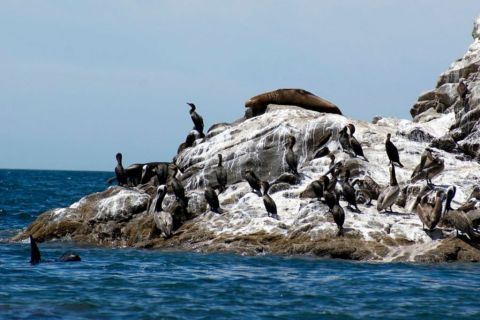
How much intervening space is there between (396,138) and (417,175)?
10.4ft

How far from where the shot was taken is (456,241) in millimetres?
19156

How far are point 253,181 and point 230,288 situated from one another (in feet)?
19.4

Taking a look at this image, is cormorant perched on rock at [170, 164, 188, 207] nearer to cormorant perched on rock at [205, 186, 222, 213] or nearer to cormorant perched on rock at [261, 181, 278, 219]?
cormorant perched on rock at [205, 186, 222, 213]

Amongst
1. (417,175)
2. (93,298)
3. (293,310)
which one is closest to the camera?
(293,310)

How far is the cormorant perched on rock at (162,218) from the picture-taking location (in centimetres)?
2161

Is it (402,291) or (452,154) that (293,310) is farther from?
(452,154)

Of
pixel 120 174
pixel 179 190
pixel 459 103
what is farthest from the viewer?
pixel 120 174

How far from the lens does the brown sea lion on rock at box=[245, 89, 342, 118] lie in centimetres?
2723

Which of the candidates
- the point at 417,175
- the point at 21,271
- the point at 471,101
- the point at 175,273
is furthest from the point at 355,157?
the point at 21,271

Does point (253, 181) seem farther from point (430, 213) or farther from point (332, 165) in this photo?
point (430, 213)

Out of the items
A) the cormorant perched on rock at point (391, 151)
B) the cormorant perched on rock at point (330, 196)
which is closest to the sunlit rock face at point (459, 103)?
the cormorant perched on rock at point (391, 151)

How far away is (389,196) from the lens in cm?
2023

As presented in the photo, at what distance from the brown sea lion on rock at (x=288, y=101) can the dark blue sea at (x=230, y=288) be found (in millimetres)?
7629

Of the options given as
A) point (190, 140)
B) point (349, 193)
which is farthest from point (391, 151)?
point (190, 140)
